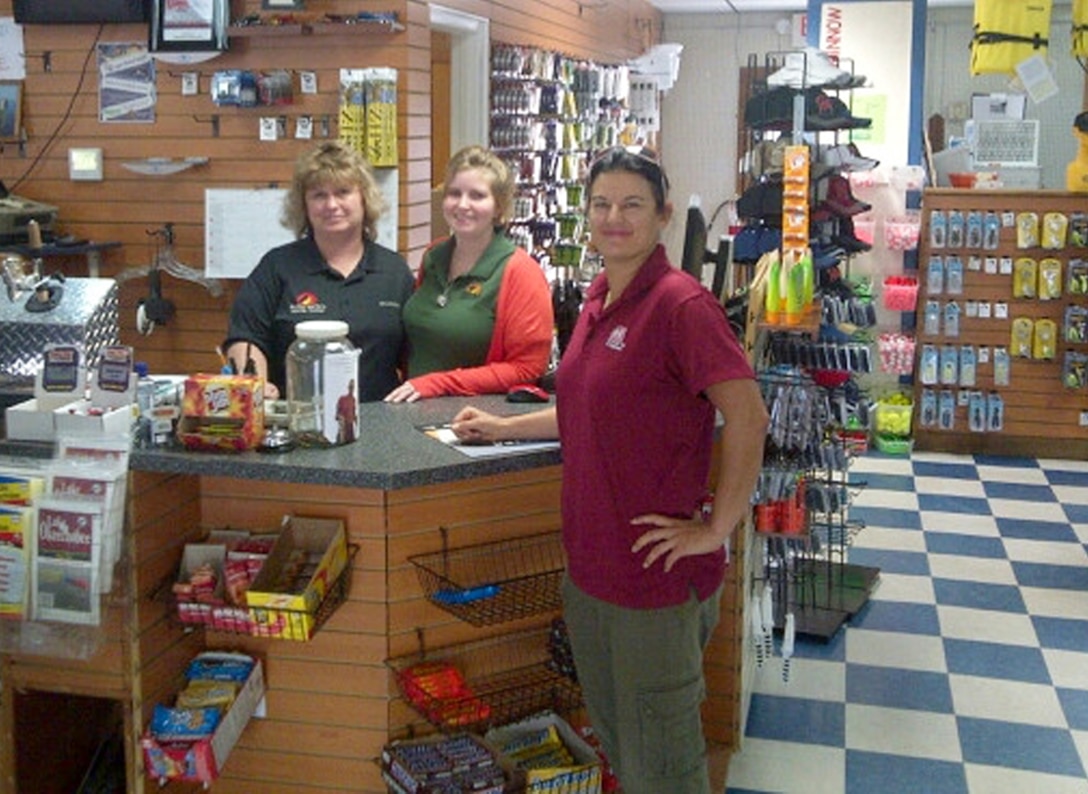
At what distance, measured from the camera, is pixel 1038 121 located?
41.1ft

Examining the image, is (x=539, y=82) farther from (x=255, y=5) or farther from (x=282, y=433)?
(x=282, y=433)

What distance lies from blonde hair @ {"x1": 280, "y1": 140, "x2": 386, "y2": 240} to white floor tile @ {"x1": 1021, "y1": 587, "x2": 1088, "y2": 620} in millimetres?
3095

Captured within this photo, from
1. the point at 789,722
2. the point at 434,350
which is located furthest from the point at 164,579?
the point at 789,722

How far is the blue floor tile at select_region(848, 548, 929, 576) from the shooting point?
18.2 ft

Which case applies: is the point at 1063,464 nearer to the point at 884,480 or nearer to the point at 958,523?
the point at 884,480

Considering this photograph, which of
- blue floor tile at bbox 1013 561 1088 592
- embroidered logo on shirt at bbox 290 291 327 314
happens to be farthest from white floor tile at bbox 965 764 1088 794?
embroidered logo on shirt at bbox 290 291 327 314

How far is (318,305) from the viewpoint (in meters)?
3.53

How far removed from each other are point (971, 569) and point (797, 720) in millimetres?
1823

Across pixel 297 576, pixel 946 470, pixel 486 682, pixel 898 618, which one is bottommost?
pixel 898 618

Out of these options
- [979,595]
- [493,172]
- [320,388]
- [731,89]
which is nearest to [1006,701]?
[979,595]

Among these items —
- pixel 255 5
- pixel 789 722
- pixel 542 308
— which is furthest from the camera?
pixel 255 5

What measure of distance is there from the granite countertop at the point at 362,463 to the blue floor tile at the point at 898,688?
1899mm

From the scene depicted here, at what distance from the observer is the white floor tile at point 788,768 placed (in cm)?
363

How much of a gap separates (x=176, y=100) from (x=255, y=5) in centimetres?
58
